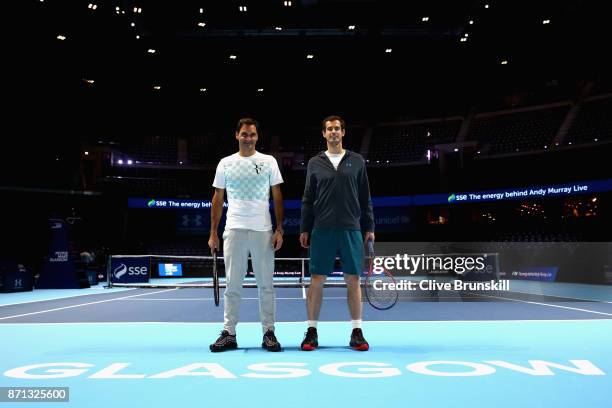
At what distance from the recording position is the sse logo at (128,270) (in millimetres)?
15234

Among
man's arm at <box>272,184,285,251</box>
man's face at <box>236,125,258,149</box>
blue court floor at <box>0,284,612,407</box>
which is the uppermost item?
man's face at <box>236,125,258,149</box>

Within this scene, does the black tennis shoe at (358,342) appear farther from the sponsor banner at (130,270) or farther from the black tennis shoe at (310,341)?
the sponsor banner at (130,270)

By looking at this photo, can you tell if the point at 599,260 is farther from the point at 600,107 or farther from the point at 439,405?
the point at 439,405

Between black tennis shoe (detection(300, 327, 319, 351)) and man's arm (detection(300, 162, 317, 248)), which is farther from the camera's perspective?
man's arm (detection(300, 162, 317, 248))

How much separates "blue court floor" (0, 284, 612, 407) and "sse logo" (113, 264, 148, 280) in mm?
9833

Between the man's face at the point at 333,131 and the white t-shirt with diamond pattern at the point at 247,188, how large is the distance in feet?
1.73

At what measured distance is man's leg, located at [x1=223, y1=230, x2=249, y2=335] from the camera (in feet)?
12.7

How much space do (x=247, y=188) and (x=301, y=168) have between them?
21.1 meters

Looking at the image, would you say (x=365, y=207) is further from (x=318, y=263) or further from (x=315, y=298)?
(x=315, y=298)

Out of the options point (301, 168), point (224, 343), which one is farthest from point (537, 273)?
point (224, 343)

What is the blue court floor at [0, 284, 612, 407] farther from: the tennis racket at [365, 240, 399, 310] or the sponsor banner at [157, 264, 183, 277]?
the sponsor banner at [157, 264, 183, 277]

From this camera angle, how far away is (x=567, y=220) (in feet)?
62.2

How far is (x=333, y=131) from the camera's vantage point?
4094mm

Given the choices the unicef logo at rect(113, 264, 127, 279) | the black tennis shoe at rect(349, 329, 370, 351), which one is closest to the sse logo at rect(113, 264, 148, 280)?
the unicef logo at rect(113, 264, 127, 279)
